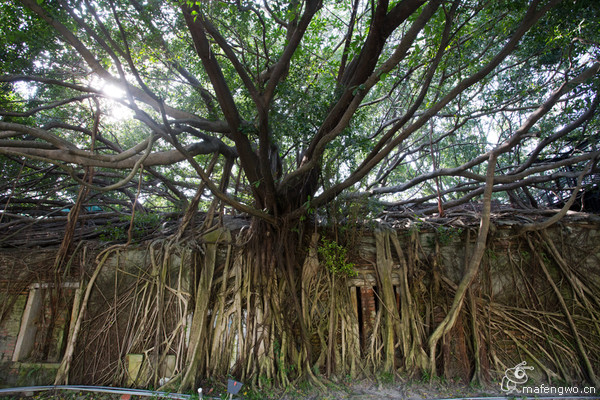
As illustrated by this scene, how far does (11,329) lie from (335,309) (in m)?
4.57

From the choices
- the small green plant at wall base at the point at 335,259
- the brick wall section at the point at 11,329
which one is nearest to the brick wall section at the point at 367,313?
the small green plant at wall base at the point at 335,259

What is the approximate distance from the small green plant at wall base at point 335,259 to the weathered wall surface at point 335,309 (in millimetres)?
138

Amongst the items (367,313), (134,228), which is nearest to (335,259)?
(367,313)

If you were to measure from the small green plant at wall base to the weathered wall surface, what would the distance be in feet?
0.45

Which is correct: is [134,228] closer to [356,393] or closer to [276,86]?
[276,86]

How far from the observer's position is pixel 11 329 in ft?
15.6

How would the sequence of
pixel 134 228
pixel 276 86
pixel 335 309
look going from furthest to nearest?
pixel 134 228 → pixel 335 309 → pixel 276 86

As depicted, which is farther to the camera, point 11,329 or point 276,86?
point 11,329

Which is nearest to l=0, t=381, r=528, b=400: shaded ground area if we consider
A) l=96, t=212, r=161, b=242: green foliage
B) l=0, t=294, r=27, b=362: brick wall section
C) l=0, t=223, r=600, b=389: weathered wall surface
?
l=0, t=223, r=600, b=389: weathered wall surface

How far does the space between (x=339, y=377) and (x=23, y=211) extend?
5.91 metres

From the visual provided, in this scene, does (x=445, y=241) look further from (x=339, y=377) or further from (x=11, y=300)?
(x=11, y=300)

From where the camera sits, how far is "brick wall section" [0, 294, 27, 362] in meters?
4.63

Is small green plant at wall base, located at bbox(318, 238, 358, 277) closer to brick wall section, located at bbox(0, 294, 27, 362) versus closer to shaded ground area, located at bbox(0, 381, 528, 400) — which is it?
shaded ground area, located at bbox(0, 381, 528, 400)

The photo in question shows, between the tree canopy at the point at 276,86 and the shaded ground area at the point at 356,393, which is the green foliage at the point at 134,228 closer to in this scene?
the tree canopy at the point at 276,86
